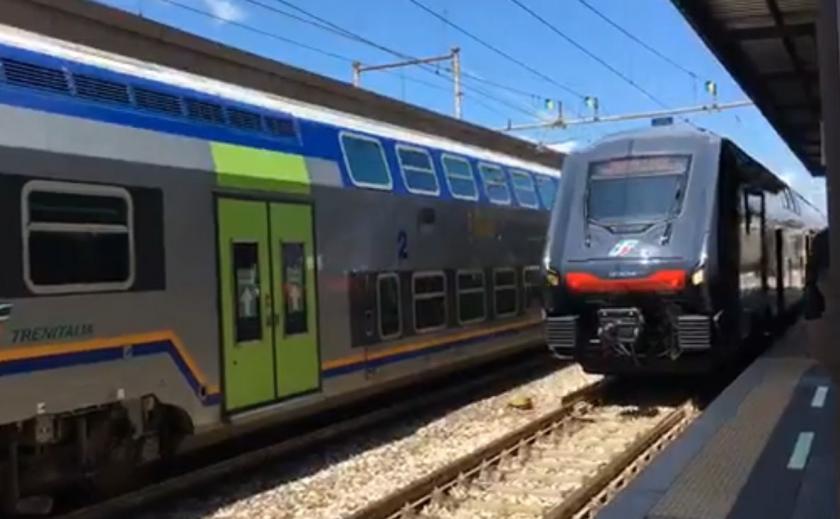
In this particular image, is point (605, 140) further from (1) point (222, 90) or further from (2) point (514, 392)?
(1) point (222, 90)

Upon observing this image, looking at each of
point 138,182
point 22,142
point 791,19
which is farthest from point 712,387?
point 22,142

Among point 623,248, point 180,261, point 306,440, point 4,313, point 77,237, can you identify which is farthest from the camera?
point 623,248

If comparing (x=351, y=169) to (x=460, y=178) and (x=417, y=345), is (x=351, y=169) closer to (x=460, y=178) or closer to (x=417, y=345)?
(x=417, y=345)

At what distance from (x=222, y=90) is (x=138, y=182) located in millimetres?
1939

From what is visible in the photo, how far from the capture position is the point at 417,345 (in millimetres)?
12242

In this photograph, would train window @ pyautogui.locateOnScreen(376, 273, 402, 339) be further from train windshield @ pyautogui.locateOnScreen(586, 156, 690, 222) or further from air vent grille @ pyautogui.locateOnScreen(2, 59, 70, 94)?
air vent grille @ pyautogui.locateOnScreen(2, 59, 70, 94)

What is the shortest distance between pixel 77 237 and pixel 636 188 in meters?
7.15

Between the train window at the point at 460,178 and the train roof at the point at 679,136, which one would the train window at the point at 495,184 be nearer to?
the train window at the point at 460,178

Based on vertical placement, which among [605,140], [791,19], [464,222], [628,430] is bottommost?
[628,430]

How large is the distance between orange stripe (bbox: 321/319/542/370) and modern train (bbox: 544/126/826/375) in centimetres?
144

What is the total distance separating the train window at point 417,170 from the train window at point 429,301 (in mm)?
1034

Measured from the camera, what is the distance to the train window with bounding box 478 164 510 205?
48.8ft

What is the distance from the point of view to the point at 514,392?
14328 mm

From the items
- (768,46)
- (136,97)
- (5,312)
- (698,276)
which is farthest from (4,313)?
(768,46)
